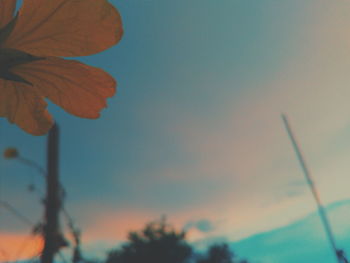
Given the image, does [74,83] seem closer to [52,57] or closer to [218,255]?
[52,57]

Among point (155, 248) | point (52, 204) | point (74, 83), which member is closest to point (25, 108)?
point (74, 83)

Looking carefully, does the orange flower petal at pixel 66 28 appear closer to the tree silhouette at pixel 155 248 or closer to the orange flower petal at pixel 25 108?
the orange flower petal at pixel 25 108

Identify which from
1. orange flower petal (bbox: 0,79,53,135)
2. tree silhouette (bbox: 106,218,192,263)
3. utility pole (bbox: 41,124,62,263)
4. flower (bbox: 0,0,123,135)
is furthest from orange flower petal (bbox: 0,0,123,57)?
tree silhouette (bbox: 106,218,192,263)

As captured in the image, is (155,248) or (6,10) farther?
(155,248)

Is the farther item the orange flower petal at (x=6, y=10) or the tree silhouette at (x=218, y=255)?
the tree silhouette at (x=218, y=255)

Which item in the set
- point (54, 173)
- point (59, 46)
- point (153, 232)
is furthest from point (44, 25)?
point (153, 232)

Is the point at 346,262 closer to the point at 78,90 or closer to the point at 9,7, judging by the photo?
the point at 78,90

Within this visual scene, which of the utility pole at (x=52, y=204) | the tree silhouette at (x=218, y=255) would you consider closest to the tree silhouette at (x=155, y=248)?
the tree silhouette at (x=218, y=255)

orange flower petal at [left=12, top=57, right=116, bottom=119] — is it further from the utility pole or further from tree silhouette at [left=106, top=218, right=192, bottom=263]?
tree silhouette at [left=106, top=218, right=192, bottom=263]
